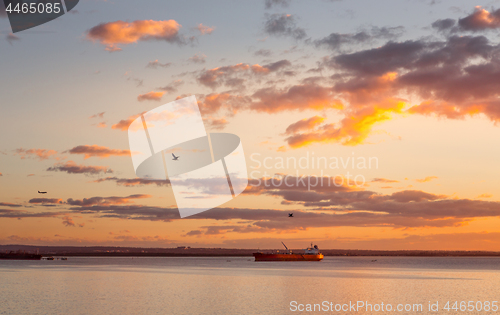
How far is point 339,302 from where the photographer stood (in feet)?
230

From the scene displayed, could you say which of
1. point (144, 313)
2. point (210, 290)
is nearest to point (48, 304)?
point (144, 313)

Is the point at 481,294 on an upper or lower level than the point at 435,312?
lower

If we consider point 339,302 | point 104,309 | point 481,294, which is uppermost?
point 104,309

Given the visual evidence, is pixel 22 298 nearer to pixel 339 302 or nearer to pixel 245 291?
pixel 245 291

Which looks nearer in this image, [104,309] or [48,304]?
[104,309]

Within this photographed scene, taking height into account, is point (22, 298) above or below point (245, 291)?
above

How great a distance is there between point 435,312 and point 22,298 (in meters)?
59.3

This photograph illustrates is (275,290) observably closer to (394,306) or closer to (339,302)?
(339,302)

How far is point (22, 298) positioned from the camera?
70625mm

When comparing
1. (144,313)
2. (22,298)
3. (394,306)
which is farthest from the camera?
(22,298)

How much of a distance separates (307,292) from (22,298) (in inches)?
1847

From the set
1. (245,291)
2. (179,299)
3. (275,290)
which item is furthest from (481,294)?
(179,299)

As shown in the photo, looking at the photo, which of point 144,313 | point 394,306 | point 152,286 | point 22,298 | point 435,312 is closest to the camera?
point 144,313

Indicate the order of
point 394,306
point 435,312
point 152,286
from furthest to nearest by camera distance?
1. point 152,286
2. point 394,306
3. point 435,312
